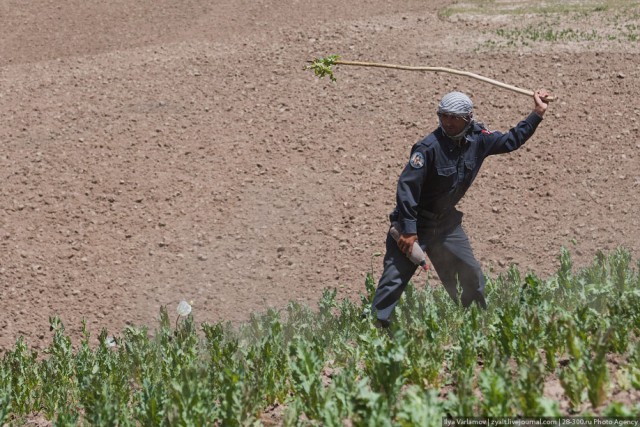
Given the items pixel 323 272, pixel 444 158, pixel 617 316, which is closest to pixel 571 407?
pixel 617 316

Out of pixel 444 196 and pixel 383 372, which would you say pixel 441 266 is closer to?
pixel 444 196

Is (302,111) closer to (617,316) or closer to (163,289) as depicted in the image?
(163,289)

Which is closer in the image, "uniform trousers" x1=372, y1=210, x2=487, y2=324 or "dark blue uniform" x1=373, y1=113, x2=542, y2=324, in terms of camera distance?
"dark blue uniform" x1=373, y1=113, x2=542, y2=324

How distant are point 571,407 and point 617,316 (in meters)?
0.92

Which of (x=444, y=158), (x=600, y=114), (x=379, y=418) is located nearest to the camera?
(x=379, y=418)

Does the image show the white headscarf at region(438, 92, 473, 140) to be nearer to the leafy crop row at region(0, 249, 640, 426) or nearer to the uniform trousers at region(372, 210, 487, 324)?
the uniform trousers at region(372, 210, 487, 324)

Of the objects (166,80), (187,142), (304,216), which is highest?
(166,80)

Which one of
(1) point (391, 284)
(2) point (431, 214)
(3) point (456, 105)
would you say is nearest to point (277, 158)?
(2) point (431, 214)

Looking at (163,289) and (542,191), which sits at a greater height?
(542,191)

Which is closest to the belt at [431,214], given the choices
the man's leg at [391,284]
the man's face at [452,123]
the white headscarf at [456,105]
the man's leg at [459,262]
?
the man's leg at [459,262]

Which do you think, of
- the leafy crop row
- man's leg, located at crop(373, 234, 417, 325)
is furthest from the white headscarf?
the leafy crop row

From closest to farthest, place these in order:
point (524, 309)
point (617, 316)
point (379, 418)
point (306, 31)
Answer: point (379, 418) < point (617, 316) < point (524, 309) < point (306, 31)

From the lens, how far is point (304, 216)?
1169cm

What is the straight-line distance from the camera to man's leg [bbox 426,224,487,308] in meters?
7.53
